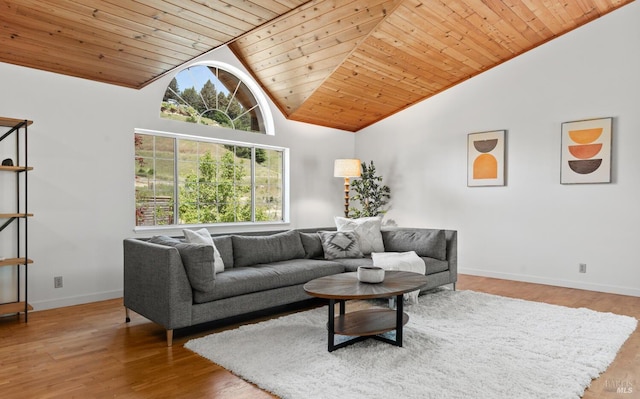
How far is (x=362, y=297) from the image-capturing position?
2.75 m

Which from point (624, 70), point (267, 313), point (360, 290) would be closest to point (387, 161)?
point (624, 70)

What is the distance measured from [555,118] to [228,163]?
424 cm

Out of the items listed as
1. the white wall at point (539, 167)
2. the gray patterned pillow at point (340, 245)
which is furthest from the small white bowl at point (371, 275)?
the white wall at point (539, 167)

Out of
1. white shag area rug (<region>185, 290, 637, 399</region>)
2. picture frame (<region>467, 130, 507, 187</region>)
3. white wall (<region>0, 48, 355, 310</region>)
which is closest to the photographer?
white shag area rug (<region>185, 290, 637, 399</region>)

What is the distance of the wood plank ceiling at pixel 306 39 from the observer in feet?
11.7

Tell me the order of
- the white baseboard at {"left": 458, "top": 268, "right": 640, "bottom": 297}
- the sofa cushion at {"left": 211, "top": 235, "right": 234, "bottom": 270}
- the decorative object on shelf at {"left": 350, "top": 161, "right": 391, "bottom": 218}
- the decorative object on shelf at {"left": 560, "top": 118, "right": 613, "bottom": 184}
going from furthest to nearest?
the decorative object on shelf at {"left": 350, "top": 161, "right": 391, "bottom": 218} → the decorative object on shelf at {"left": 560, "top": 118, "right": 613, "bottom": 184} → the white baseboard at {"left": 458, "top": 268, "right": 640, "bottom": 297} → the sofa cushion at {"left": 211, "top": 235, "right": 234, "bottom": 270}

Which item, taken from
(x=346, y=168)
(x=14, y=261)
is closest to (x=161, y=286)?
(x=14, y=261)

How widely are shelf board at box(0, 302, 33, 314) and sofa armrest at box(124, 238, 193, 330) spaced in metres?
1.17

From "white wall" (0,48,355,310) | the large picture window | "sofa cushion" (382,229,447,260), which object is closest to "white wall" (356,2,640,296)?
"sofa cushion" (382,229,447,260)

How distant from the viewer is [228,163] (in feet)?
18.7

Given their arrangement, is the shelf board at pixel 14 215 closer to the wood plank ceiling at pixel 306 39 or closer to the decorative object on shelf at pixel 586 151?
the wood plank ceiling at pixel 306 39

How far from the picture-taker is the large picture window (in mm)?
4922

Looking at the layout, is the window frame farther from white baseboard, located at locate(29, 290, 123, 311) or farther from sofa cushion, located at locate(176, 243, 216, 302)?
sofa cushion, located at locate(176, 243, 216, 302)

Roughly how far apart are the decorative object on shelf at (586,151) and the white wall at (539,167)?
8 cm
